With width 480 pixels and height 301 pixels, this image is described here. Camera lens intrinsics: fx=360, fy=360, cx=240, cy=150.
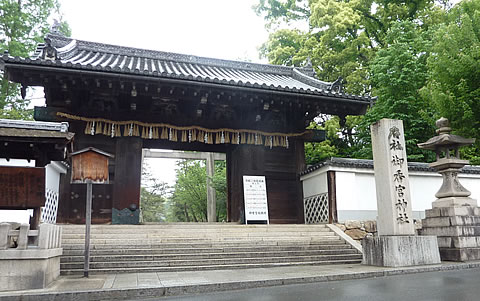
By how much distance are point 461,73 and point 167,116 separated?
9771 millimetres

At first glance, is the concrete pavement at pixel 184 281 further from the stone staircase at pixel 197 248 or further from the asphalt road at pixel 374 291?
the stone staircase at pixel 197 248

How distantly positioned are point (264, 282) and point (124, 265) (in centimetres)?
342

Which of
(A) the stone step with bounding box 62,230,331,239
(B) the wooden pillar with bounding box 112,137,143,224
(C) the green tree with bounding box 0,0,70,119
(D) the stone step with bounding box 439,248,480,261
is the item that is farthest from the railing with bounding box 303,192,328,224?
(C) the green tree with bounding box 0,0,70,119

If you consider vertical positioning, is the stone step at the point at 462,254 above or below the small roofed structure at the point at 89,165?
below

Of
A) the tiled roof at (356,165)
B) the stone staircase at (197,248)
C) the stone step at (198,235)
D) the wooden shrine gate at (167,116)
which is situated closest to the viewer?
the stone staircase at (197,248)

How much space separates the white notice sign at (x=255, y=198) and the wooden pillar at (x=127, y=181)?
143 inches

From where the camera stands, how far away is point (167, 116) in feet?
41.2

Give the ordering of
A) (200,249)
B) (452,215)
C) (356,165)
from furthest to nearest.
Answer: (356,165) → (452,215) → (200,249)

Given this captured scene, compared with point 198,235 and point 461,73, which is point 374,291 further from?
point 461,73

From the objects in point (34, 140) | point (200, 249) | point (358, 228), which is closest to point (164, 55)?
point (200, 249)

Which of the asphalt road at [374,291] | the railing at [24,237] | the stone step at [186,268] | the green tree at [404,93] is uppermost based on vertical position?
the green tree at [404,93]

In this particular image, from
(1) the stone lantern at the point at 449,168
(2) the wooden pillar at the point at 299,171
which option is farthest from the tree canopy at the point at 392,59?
(2) the wooden pillar at the point at 299,171

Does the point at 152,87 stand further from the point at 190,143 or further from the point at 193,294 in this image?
the point at 193,294

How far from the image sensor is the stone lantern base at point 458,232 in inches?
364
